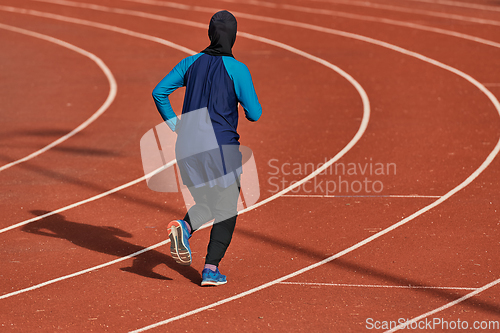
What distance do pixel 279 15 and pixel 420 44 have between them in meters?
5.48

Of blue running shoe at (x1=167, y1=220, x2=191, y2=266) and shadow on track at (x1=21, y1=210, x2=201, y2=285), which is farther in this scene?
shadow on track at (x1=21, y1=210, x2=201, y2=285)

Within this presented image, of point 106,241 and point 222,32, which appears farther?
point 106,241

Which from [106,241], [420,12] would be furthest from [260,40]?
[106,241]

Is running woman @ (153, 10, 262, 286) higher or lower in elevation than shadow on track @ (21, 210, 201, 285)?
higher

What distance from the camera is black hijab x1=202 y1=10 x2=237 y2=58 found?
539cm

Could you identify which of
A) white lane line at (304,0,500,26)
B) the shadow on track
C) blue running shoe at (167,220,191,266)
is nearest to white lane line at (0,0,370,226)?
the shadow on track

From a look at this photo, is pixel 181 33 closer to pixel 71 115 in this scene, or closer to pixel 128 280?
pixel 71 115

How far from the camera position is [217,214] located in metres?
5.67

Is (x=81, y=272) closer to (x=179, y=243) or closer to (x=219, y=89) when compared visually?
(x=179, y=243)

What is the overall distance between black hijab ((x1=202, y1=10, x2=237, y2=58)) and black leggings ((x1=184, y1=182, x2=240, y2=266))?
1158mm

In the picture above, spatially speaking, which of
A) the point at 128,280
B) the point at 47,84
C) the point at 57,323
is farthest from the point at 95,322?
the point at 47,84

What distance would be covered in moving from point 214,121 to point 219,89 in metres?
0.27

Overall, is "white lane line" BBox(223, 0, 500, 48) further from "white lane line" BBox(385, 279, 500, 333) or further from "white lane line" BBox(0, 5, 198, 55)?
"white lane line" BBox(385, 279, 500, 333)

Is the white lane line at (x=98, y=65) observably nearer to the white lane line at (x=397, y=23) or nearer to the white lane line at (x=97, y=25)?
the white lane line at (x=97, y=25)
